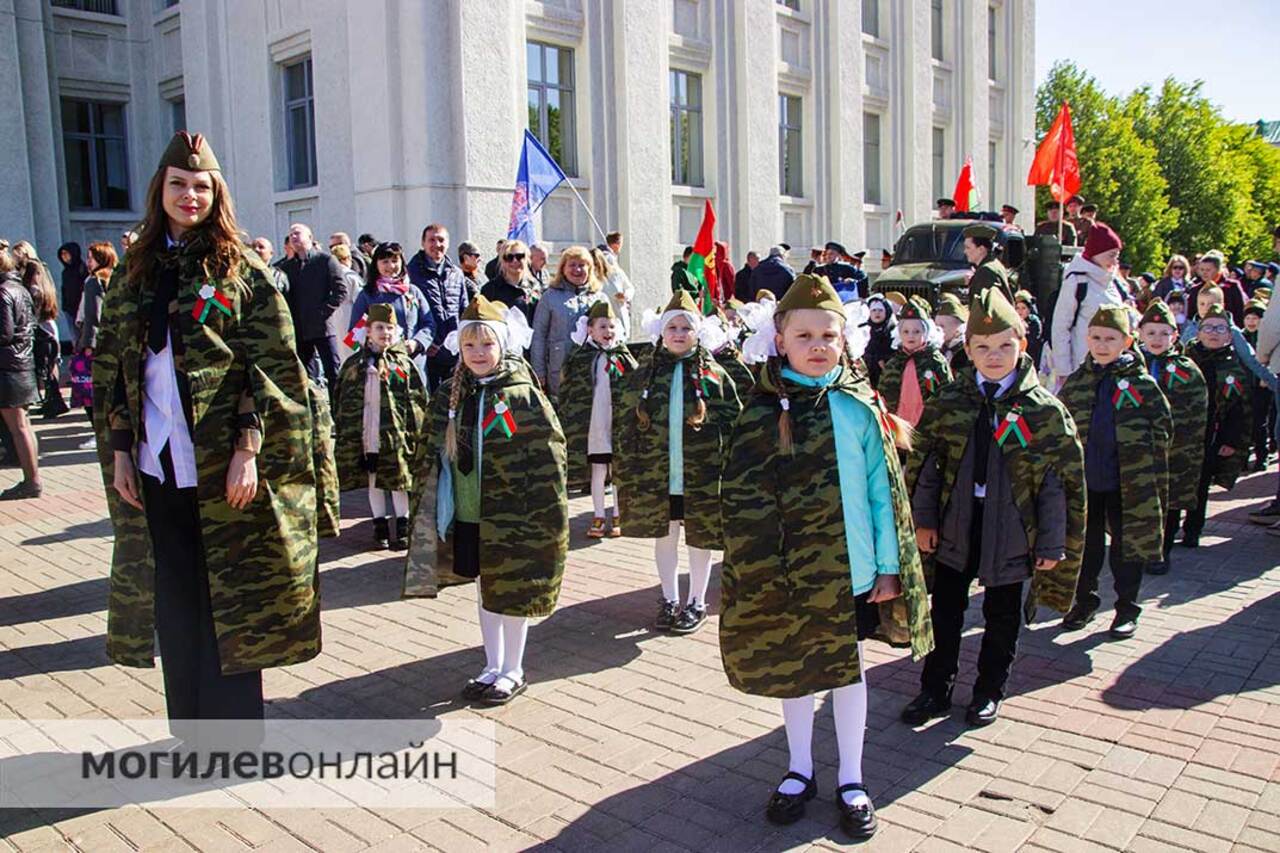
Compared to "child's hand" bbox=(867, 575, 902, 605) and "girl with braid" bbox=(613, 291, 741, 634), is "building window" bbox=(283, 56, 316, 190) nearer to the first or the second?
"girl with braid" bbox=(613, 291, 741, 634)

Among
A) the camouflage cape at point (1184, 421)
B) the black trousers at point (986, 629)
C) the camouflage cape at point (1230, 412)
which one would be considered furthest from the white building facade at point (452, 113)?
the black trousers at point (986, 629)

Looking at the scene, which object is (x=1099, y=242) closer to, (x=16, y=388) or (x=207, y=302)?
(x=207, y=302)

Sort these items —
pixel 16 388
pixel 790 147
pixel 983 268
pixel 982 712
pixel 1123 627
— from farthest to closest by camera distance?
pixel 790 147
pixel 16 388
pixel 983 268
pixel 1123 627
pixel 982 712

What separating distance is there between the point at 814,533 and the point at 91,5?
20032 mm

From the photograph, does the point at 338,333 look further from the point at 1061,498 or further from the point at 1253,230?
the point at 1253,230

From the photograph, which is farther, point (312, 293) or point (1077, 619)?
point (312, 293)

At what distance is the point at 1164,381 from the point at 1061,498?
3.16m

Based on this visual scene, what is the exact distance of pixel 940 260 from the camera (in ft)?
59.5

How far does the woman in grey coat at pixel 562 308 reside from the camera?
8812mm

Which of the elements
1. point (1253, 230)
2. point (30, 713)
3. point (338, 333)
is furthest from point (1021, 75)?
point (1253, 230)

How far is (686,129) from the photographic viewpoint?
19359mm

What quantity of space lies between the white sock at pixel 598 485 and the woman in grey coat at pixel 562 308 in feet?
3.68

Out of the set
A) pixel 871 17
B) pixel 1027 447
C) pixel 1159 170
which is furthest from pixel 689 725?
pixel 1159 170

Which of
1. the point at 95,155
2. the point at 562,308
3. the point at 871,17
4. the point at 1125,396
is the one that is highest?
the point at 871,17
